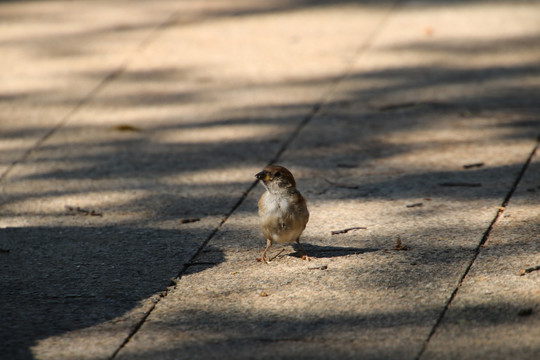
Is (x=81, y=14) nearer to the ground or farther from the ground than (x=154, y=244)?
farther from the ground

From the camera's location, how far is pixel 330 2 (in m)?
9.43

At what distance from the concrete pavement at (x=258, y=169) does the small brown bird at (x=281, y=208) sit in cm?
20

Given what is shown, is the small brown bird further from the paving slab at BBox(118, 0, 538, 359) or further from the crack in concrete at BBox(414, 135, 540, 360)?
the crack in concrete at BBox(414, 135, 540, 360)

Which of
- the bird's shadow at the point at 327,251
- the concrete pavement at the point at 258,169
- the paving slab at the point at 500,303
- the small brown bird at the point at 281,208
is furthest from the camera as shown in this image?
the bird's shadow at the point at 327,251

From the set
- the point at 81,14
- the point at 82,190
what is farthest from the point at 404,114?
the point at 81,14

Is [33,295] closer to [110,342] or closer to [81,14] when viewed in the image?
[110,342]

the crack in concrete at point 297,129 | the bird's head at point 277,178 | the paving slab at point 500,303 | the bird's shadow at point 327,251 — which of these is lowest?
the bird's shadow at point 327,251

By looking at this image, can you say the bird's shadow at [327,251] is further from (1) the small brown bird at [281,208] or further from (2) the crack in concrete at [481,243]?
(2) the crack in concrete at [481,243]

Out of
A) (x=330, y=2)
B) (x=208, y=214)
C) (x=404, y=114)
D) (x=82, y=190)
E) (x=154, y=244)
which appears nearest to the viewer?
(x=154, y=244)

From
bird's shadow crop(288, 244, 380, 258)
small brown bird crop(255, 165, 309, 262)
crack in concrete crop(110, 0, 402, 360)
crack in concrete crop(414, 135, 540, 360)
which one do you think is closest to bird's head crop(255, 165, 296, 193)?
small brown bird crop(255, 165, 309, 262)

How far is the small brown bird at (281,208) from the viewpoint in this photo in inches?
168

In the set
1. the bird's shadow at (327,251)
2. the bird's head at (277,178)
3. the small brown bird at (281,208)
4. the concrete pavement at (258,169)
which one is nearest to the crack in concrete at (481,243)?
the concrete pavement at (258,169)

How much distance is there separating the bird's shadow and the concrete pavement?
32 mm

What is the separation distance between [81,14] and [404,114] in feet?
15.3
